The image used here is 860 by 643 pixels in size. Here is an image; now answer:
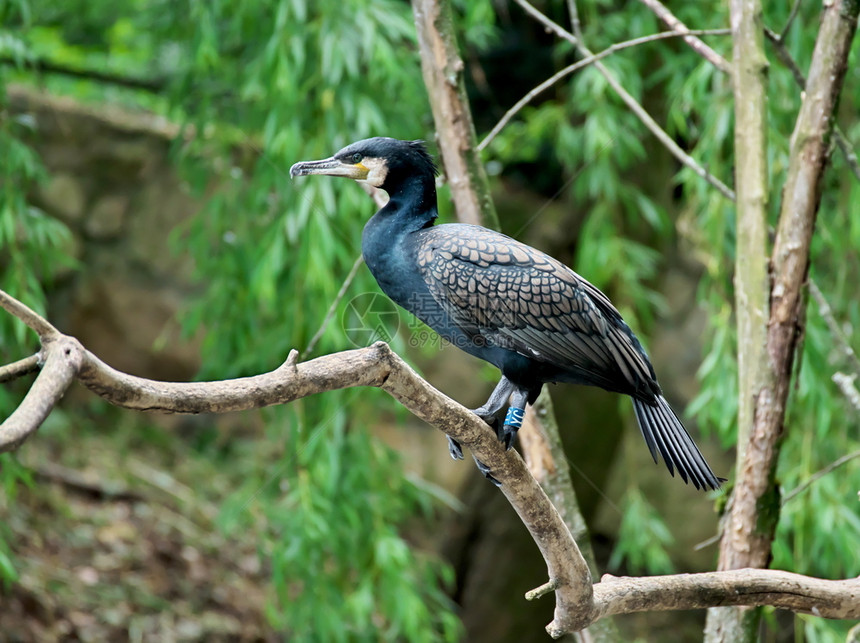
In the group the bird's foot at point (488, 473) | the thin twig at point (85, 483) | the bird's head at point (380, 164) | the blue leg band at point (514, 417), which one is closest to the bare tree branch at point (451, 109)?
the bird's head at point (380, 164)

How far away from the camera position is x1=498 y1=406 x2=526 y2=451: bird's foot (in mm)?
1732

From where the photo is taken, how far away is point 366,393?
3.09 metres

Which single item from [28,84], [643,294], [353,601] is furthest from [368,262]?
[28,84]

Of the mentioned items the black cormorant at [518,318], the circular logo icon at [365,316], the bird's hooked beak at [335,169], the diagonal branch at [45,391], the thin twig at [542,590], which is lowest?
the thin twig at [542,590]

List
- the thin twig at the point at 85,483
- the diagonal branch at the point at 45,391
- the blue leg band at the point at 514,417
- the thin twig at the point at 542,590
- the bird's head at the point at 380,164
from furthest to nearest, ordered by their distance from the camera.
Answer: the thin twig at the point at 85,483 < the bird's head at the point at 380,164 < the blue leg band at the point at 514,417 < the thin twig at the point at 542,590 < the diagonal branch at the point at 45,391

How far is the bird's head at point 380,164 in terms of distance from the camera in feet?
6.61

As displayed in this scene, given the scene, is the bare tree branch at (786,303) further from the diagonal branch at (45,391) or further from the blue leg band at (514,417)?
the diagonal branch at (45,391)

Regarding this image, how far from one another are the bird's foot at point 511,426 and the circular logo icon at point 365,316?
2.79ft

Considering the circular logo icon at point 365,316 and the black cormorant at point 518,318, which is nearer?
the black cormorant at point 518,318

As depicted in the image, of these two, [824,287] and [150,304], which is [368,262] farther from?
[150,304]

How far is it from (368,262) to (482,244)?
26cm

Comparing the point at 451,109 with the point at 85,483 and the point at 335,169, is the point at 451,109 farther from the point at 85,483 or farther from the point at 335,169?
the point at 85,483

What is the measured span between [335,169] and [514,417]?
73 centimetres

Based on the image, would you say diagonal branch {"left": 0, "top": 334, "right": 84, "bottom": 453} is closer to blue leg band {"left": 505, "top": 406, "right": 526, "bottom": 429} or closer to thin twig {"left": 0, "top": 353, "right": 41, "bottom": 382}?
thin twig {"left": 0, "top": 353, "right": 41, "bottom": 382}
